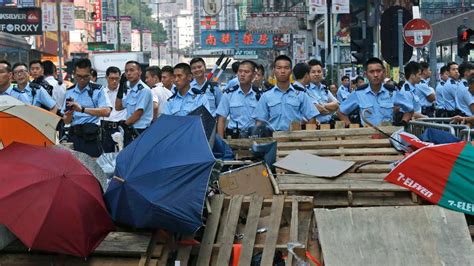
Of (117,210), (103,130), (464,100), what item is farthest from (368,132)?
(464,100)

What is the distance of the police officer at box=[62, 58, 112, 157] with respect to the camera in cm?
1151

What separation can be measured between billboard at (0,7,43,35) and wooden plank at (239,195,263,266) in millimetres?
35601

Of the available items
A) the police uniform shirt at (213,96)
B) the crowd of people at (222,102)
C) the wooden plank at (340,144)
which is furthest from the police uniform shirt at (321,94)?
the wooden plank at (340,144)

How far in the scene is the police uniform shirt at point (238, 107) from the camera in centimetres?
1109

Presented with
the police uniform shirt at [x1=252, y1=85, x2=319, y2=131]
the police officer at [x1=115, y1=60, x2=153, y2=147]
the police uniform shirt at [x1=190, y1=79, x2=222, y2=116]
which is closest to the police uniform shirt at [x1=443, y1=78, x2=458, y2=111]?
the police uniform shirt at [x1=190, y1=79, x2=222, y2=116]

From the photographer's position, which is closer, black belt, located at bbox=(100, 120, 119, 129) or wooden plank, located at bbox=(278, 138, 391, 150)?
wooden plank, located at bbox=(278, 138, 391, 150)

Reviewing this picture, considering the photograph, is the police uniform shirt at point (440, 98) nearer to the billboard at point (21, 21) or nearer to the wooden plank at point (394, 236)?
the wooden plank at point (394, 236)

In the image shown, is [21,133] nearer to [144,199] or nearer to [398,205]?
[144,199]

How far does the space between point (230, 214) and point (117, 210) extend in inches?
35.6

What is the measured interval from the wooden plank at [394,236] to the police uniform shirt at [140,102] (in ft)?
18.2

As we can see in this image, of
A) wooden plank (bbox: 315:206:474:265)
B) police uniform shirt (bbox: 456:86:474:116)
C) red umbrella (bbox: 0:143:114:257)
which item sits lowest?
wooden plank (bbox: 315:206:474:265)

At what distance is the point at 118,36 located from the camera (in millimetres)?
57344

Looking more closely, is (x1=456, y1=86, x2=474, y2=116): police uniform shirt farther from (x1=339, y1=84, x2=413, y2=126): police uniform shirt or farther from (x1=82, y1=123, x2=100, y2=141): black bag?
(x1=82, y1=123, x2=100, y2=141): black bag

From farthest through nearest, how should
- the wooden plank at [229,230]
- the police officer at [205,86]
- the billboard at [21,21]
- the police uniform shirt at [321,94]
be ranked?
the billboard at [21,21]
the police uniform shirt at [321,94]
the police officer at [205,86]
the wooden plank at [229,230]
